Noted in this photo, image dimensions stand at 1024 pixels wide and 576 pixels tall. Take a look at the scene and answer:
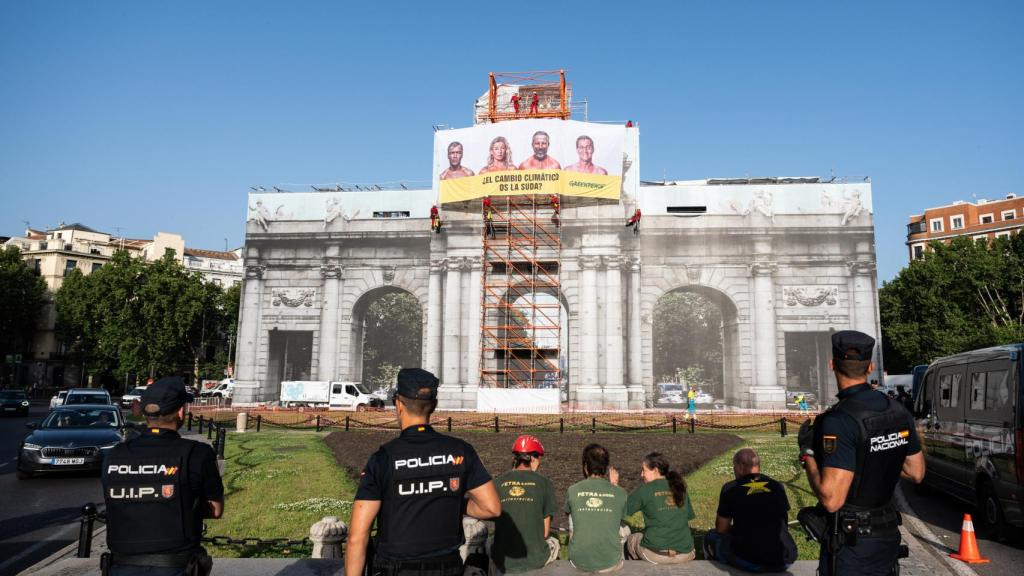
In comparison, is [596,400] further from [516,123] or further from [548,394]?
[516,123]

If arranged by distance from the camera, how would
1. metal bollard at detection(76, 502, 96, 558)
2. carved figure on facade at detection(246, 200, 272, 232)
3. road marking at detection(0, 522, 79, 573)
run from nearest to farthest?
metal bollard at detection(76, 502, 96, 558), road marking at detection(0, 522, 79, 573), carved figure on facade at detection(246, 200, 272, 232)

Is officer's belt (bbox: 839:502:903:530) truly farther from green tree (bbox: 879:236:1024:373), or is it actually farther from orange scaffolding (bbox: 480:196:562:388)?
green tree (bbox: 879:236:1024:373)

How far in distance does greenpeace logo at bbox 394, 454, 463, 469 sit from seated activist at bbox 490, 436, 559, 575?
2213 millimetres

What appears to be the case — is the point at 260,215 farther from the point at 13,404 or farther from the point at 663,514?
the point at 663,514

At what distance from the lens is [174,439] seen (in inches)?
167

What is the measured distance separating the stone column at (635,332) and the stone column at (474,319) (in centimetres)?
801

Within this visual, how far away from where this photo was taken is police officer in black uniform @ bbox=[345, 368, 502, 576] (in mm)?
3584

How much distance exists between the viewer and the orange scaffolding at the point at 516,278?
1328 inches

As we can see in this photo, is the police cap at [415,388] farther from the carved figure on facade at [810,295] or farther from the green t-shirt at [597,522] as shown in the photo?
the carved figure on facade at [810,295]

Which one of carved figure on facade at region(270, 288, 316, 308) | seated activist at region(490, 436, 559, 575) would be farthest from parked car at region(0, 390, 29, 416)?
seated activist at region(490, 436, 559, 575)

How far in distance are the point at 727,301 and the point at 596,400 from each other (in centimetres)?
940

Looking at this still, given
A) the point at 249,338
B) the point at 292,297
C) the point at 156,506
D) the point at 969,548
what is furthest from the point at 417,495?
the point at 249,338

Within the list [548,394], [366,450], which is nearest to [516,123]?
[548,394]

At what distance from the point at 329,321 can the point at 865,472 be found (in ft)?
112
